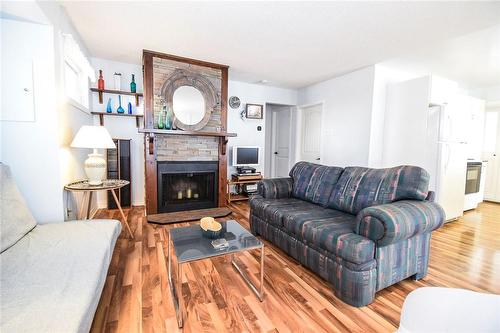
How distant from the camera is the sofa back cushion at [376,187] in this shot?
1.89m

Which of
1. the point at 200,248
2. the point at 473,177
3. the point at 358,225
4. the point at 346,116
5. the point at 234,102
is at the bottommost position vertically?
the point at 200,248

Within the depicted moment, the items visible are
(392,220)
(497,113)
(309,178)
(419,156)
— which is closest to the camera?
(392,220)

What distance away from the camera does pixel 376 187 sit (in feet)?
6.77

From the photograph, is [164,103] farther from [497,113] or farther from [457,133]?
[497,113]

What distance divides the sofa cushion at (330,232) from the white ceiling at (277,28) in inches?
76.0

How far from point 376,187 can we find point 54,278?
7.62 feet

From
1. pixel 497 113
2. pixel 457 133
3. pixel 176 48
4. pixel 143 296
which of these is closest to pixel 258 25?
pixel 176 48

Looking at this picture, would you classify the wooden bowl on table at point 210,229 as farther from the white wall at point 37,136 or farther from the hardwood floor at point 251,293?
the white wall at point 37,136

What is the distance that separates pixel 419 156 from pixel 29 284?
14.0 ft

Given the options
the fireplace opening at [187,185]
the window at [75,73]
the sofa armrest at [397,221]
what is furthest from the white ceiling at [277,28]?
the sofa armrest at [397,221]

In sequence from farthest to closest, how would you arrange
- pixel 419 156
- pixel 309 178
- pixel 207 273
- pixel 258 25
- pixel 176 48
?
pixel 419 156 → pixel 176 48 → pixel 309 178 → pixel 258 25 → pixel 207 273

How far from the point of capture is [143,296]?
1654 mm

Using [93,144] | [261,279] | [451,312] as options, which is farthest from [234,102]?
[451,312]

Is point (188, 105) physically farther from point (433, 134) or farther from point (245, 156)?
point (433, 134)
